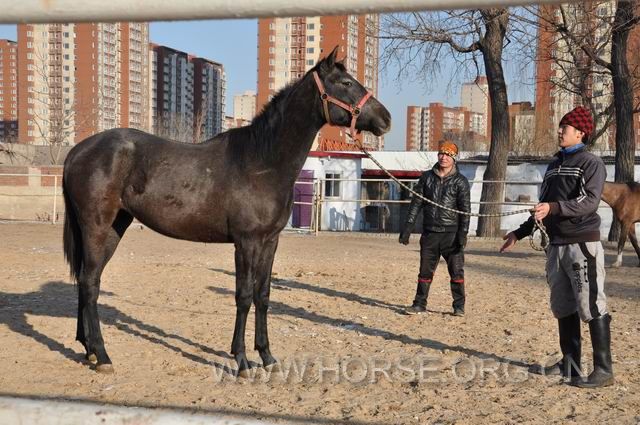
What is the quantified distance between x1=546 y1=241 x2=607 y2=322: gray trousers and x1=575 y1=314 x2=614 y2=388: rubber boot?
9cm

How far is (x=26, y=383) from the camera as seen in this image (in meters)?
4.50

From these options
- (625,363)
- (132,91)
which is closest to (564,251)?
(625,363)

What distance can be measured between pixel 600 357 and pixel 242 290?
8.80 feet

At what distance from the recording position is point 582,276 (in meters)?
4.39

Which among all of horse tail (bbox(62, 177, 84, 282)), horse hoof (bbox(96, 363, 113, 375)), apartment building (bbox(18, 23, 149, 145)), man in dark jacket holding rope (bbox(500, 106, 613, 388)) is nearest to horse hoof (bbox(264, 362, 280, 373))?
horse hoof (bbox(96, 363, 113, 375))

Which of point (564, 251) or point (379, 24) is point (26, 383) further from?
point (379, 24)

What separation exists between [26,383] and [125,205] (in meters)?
1.50

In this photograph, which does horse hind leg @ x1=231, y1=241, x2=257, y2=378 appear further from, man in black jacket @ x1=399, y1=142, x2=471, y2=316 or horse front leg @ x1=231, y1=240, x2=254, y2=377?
man in black jacket @ x1=399, y1=142, x2=471, y2=316

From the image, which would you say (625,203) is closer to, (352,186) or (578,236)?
(578,236)

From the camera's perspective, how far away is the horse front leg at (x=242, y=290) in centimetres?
486

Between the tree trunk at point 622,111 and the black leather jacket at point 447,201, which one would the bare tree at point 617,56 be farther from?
the black leather jacket at point 447,201

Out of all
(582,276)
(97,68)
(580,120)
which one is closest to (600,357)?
(582,276)

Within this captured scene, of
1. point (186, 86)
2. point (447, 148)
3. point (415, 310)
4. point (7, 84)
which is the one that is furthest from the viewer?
point (7, 84)

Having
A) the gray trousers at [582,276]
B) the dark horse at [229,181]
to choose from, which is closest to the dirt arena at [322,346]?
the dark horse at [229,181]
